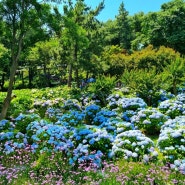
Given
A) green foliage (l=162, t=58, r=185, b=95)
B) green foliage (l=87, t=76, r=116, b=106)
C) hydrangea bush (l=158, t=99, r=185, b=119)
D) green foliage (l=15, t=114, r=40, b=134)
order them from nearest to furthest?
green foliage (l=15, t=114, r=40, b=134)
hydrangea bush (l=158, t=99, r=185, b=119)
green foliage (l=162, t=58, r=185, b=95)
green foliage (l=87, t=76, r=116, b=106)

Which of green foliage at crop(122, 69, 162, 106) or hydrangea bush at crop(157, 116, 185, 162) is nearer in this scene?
hydrangea bush at crop(157, 116, 185, 162)

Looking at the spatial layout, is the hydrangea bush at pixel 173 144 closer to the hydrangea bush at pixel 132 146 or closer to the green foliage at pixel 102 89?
the hydrangea bush at pixel 132 146

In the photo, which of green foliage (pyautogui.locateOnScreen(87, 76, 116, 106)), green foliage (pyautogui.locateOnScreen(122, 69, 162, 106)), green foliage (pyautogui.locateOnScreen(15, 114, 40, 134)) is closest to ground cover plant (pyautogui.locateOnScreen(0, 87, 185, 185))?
green foliage (pyautogui.locateOnScreen(15, 114, 40, 134))

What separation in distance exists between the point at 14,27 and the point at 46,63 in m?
16.1

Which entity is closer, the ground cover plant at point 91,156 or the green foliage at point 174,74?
the ground cover plant at point 91,156

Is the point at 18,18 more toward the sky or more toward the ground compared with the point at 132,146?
more toward the sky

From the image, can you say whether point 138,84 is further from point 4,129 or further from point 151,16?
point 151,16

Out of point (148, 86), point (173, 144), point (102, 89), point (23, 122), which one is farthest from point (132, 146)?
point (102, 89)

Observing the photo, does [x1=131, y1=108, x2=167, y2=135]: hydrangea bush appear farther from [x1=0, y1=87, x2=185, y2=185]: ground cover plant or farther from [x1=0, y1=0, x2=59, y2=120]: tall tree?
[x1=0, y1=0, x2=59, y2=120]: tall tree

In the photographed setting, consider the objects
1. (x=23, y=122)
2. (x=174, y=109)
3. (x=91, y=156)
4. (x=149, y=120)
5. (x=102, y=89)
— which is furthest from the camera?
(x=102, y=89)

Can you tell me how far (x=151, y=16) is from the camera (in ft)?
128

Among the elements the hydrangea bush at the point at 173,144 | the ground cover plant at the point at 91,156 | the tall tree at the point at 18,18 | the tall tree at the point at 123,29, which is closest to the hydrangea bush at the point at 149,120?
the ground cover plant at the point at 91,156

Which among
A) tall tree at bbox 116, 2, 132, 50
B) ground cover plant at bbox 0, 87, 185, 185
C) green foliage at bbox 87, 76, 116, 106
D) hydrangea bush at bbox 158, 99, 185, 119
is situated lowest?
ground cover plant at bbox 0, 87, 185, 185

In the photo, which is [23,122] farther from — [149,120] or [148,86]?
[148,86]
